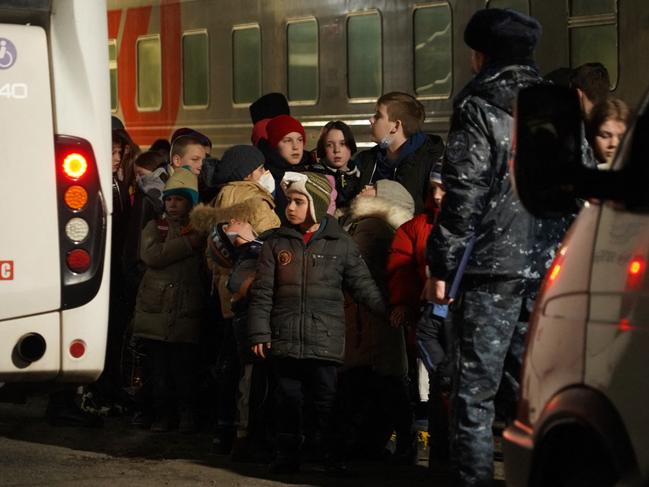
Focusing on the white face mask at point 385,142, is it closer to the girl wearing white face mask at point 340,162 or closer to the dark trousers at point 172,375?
the girl wearing white face mask at point 340,162

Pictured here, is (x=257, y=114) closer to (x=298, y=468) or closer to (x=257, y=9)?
(x=257, y=9)

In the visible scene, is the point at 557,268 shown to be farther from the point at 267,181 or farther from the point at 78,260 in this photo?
the point at 267,181

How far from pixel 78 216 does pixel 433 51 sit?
7976mm

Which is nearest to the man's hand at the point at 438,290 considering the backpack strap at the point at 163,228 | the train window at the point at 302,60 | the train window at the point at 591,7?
the backpack strap at the point at 163,228

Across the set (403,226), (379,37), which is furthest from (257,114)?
(403,226)

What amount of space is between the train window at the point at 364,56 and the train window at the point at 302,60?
1.58 ft

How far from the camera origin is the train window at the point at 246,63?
17672mm

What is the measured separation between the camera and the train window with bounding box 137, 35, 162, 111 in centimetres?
1931

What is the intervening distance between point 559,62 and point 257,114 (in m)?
2.34

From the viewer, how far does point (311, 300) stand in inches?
352

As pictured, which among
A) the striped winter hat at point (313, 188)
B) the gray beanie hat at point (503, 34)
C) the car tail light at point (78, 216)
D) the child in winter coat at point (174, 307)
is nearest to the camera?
the gray beanie hat at point (503, 34)

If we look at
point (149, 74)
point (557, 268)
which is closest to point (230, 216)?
point (557, 268)

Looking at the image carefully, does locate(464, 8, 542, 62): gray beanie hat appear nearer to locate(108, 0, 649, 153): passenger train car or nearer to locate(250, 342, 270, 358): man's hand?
locate(250, 342, 270, 358): man's hand

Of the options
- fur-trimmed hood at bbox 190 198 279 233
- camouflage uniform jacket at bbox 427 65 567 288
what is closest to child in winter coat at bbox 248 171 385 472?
fur-trimmed hood at bbox 190 198 279 233
